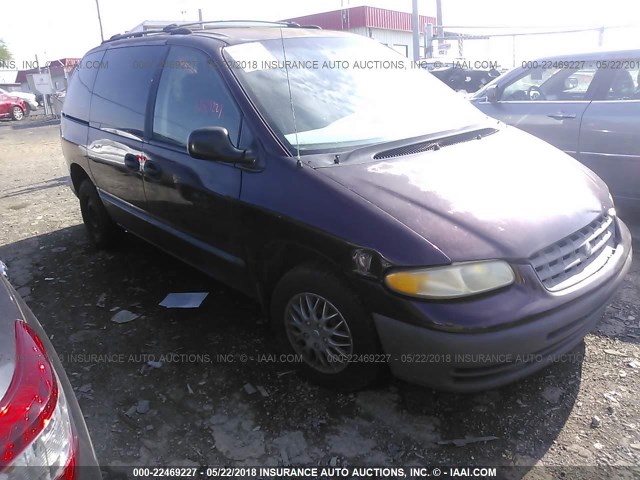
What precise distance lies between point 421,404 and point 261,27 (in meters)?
2.82

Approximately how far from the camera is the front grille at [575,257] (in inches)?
89.6

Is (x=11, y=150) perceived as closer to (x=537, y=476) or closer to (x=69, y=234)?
(x=69, y=234)

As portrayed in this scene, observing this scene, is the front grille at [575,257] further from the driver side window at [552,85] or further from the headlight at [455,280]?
the driver side window at [552,85]

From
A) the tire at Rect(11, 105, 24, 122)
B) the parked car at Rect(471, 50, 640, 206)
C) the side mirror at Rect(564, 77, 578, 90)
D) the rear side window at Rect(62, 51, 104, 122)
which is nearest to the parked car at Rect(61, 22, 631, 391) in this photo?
the rear side window at Rect(62, 51, 104, 122)

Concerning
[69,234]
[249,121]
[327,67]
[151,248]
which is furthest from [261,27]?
[69,234]

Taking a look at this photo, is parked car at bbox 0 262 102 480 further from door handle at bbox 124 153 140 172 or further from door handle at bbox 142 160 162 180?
door handle at bbox 124 153 140 172

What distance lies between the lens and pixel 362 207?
7.63ft

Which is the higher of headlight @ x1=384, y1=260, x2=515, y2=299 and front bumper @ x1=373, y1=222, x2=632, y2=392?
headlight @ x1=384, y1=260, x2=515, y2=299

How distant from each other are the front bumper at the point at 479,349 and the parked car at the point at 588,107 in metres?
2.86

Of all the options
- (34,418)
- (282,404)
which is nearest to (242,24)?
(282,404)

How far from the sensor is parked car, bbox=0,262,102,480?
1.19m

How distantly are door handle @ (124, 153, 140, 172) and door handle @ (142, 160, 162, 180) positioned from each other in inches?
4.7

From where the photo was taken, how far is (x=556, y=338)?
230 cm

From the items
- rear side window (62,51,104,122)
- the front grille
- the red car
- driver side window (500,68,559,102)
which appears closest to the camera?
the front grille
